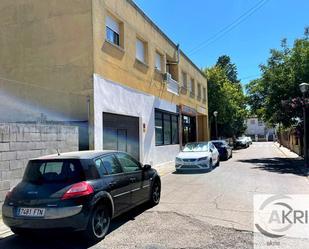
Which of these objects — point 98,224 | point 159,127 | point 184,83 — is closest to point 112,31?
point 159,127

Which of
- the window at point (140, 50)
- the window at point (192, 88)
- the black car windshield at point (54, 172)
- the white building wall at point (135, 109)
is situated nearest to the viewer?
the black car windshield at point (54, 172)

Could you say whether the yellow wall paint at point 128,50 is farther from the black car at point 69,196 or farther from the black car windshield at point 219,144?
the black car at point 69,196

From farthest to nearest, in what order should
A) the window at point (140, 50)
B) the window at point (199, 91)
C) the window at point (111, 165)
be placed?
1. the window at point (199, 91)
2. the window at point (140, 50)
3. the window at point (111, 165)

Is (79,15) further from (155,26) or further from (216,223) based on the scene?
(216,223)

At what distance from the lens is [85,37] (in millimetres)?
13203

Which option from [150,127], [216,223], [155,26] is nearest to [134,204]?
[216,223]

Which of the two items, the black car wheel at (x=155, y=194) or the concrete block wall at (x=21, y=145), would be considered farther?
the black car wheel at (x=155, y=194)

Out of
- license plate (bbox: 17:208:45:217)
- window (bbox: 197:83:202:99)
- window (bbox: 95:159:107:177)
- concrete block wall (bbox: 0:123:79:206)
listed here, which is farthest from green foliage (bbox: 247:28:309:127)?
license plate (bbox: 17:208:45:217)

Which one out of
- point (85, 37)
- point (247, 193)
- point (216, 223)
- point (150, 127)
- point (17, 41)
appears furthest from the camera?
point (150, 127)

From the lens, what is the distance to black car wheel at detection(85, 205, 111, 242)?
6.00 meters

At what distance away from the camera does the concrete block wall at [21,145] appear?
8.47 m

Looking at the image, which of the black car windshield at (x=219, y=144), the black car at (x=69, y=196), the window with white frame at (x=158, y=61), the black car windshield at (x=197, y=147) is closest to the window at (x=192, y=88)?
the black car windshield at (x=219, y=144)

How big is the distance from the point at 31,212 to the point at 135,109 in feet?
37.5

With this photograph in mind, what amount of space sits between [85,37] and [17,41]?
10.1 ft
